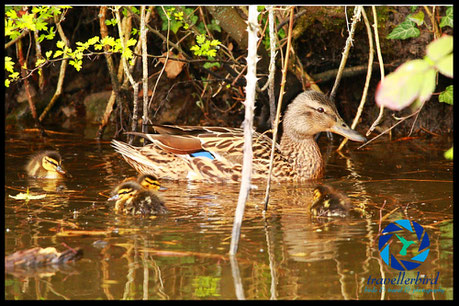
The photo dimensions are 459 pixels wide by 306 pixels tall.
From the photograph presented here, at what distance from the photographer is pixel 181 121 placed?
8.01m

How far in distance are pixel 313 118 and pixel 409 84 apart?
174 inches

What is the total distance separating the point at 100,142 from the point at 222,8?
184cm

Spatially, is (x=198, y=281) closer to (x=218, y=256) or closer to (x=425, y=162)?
(x=218, y=256)

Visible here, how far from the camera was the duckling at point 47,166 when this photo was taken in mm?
5426

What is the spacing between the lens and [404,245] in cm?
356

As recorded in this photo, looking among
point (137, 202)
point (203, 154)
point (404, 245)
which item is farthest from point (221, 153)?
point (404, 245)

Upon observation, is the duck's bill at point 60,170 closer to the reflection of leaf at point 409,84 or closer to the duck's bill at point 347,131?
the duck's bill at point 347,131

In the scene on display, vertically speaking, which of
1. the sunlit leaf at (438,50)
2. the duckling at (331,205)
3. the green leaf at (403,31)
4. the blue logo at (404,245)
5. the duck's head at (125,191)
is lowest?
the blue logo at (404,245)

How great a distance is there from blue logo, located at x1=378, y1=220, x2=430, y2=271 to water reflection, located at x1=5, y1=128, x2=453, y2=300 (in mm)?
49

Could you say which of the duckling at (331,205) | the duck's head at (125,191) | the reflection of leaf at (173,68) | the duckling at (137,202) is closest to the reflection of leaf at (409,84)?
the duckling at (331,205)

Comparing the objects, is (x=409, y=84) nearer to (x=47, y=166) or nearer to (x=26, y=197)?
(x=26, y=197)

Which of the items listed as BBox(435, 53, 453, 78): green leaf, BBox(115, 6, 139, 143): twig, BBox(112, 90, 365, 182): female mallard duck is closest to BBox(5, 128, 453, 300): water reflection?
BBox(112, 90, 365, 182): female mallard duck

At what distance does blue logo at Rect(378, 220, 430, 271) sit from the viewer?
3308 mm

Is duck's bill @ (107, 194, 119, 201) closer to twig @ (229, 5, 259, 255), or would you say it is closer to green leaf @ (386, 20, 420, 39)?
twig @ (229, 5, 259, 255)
